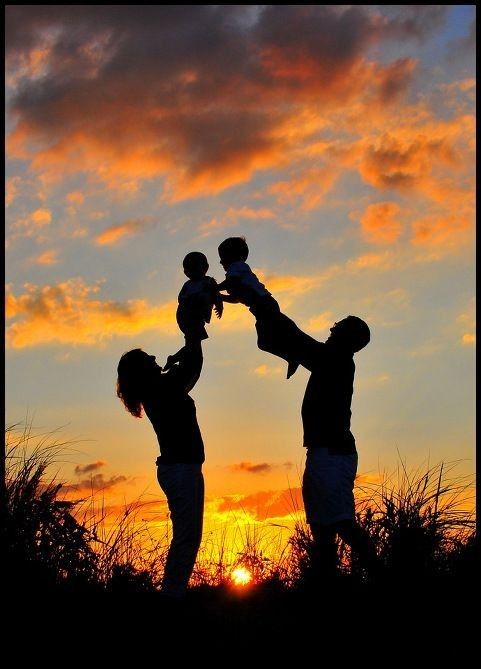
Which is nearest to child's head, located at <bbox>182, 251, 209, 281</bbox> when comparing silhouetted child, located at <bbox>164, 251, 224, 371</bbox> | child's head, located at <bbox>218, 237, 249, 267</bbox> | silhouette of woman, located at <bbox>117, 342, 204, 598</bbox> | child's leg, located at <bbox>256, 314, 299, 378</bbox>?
silhouetted child, located at <bbox>164, 251, 224, 371</bbox>

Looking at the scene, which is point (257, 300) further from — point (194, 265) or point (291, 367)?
point (194, 265)

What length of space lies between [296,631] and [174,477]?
4.64ft

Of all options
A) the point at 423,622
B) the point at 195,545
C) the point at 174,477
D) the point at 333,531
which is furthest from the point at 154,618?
the point at 423,622

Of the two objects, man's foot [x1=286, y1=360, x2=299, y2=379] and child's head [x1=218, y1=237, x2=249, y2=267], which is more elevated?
child's head [x1=218, y1=237, x2=249, y2=267]

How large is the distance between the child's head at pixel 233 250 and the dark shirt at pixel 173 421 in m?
1.59

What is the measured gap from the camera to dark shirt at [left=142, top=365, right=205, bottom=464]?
6.78 metres

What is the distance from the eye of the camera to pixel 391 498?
8398 mm

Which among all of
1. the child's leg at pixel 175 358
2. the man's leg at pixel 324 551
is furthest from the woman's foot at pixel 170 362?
the man's leg at pixel 324 551

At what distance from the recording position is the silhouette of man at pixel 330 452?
6906mm

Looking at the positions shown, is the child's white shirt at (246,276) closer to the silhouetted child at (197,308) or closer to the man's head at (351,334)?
the silhouetted child at (197,308)

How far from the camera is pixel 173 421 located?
688 cm

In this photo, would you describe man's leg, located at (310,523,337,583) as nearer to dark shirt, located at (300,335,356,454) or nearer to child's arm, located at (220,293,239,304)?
dark shirt, located at (300,335,356,454)

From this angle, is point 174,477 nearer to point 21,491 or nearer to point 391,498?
point 21,491

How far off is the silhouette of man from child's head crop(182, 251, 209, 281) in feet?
5.70
